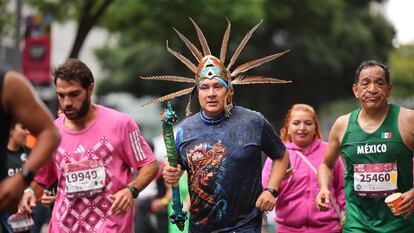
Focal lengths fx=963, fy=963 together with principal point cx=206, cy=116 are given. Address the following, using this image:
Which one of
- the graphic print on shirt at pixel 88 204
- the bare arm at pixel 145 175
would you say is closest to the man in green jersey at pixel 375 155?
the bare arm at pixel 145 175

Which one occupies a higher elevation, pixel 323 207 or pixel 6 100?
pixel 6 100

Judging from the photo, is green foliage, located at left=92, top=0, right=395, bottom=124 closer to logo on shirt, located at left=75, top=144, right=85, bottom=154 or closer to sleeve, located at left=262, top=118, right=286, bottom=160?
sleeve, located at left=262, top=118, right=286, bottom=160

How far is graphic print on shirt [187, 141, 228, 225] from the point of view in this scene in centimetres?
704

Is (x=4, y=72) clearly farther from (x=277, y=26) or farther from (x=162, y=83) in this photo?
(x=162, y=83)

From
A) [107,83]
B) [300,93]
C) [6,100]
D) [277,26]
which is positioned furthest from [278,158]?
[107,83]

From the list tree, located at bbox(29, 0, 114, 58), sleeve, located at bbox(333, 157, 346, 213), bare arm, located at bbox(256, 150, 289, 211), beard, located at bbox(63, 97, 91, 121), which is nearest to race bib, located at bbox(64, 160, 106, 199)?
beard, located at bbox(63, 97, 91, 121)

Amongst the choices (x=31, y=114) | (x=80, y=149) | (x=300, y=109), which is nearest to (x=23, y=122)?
(x=31, y=114)

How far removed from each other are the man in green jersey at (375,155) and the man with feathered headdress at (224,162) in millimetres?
580

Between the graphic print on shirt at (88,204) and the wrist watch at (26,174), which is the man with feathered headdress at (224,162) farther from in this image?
the wrist watch at (26,174)

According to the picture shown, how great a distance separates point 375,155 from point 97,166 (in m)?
2.11

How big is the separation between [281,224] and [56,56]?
186 ft

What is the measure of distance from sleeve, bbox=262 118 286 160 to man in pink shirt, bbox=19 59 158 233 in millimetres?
894

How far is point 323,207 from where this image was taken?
761 cm

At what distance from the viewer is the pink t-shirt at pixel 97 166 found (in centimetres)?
698
